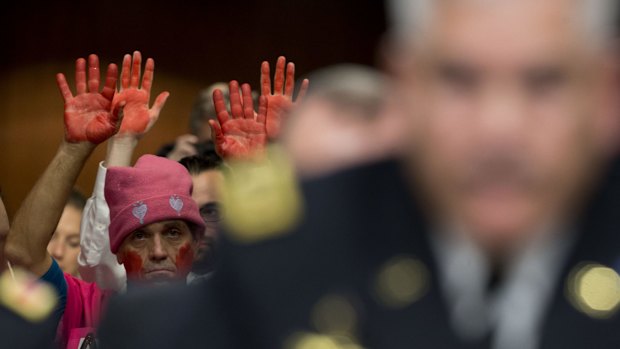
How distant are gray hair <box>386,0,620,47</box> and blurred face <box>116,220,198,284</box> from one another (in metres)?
1.51

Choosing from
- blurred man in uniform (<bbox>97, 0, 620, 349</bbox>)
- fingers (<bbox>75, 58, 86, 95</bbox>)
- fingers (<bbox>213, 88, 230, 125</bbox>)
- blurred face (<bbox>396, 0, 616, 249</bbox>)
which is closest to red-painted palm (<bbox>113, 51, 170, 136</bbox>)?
fingers (<bbox>75, 58, 86, 95</bbox>)

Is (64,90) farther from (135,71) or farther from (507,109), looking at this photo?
(507,109)

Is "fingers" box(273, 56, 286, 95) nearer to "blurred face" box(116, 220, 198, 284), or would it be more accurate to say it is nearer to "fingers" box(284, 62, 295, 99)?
"fingers" box(284, 62, 295, 99)

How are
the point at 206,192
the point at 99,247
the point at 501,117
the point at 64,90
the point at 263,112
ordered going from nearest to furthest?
1. the point at 501,117
2. the point at 263,112
3. the point at 64,90
4. the point at 99,247
5. the point at 206,192

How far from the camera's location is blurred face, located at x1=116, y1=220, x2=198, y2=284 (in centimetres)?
198

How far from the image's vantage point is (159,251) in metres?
1.99

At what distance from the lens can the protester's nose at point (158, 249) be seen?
1.98 metres

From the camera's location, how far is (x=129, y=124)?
228 centimetres

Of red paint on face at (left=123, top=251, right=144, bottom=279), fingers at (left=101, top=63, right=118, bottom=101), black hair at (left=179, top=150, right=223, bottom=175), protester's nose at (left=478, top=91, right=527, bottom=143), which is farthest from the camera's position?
black hair at (left=179, top=150, right=223, bottom=175)

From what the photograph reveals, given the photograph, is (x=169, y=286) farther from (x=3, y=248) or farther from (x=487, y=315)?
(x=3, y=248)

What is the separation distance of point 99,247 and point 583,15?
179 cm

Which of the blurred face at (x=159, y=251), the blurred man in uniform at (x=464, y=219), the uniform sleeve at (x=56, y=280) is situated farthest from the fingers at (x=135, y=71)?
the blurred man in uniform at (x=464, y=219)

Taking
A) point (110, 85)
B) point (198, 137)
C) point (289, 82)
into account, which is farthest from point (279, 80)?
point (198, 137)

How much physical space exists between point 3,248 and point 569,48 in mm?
1407
